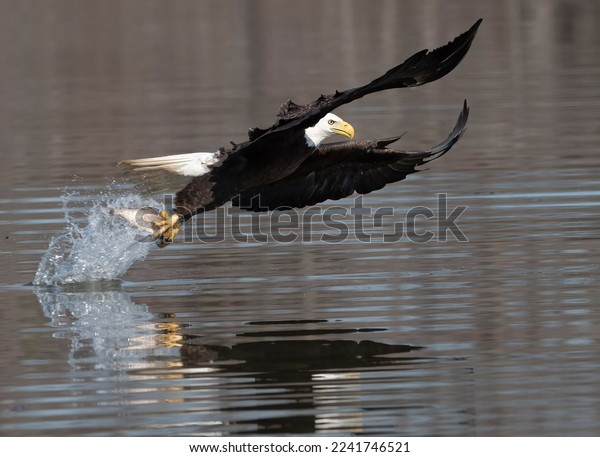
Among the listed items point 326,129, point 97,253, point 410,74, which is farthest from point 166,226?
point 410,74

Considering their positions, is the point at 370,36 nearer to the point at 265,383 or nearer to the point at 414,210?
the point at 414,210

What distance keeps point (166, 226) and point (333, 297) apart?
1229mm

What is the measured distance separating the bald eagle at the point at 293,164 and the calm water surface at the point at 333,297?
36cm

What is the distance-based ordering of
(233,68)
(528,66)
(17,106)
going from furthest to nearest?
(233,68) < (528,66) < (17,106)

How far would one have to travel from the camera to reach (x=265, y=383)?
5.70 metres

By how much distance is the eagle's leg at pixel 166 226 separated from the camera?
306 inches

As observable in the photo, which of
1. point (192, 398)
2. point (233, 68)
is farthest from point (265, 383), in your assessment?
point (233, 68)

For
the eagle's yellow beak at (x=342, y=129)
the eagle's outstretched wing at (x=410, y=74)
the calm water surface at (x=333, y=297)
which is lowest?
the calm water surface at (x=333, y=297)

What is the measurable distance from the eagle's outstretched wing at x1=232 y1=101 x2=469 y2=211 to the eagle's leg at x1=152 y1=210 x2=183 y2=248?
2.16 ft

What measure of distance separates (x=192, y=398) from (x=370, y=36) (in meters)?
18.4

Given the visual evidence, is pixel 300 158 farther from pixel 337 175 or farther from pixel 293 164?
pixel 337 175

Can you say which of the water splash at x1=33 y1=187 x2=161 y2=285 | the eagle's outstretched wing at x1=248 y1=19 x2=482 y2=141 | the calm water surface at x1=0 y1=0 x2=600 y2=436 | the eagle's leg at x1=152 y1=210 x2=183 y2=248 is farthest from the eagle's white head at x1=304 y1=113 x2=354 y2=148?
the water splash at x1=33 y1=187 x2=161 y2=285

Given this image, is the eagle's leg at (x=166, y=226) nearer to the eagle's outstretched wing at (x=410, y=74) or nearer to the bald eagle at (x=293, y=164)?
the bald eagle at (x=293, y=164)

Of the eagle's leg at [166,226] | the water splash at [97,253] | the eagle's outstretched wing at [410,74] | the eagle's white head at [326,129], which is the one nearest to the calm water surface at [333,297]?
the water splash at [97,253]
